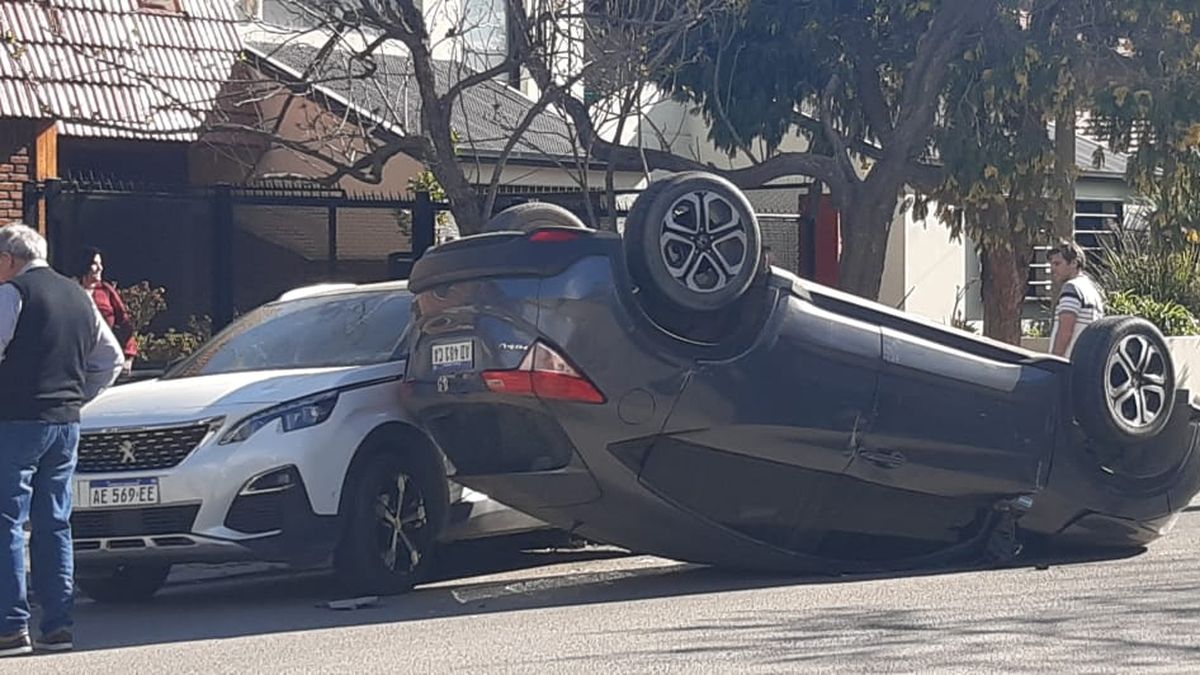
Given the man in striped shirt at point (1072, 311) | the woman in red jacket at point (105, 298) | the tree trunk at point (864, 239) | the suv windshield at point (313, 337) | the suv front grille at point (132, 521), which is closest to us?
the suv front grille at point (132, 521)

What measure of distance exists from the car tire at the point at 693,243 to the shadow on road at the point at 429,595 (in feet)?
5.12

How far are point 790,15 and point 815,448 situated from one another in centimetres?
733

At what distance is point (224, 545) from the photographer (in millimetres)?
9484

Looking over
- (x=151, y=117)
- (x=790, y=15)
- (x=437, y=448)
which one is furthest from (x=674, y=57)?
(x=437, y=448)

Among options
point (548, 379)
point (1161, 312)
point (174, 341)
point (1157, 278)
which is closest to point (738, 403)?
point (548, 379)

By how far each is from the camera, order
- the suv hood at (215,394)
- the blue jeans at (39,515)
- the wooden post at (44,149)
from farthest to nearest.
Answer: the wooden post at (44,149) < the suv hood at (215,394) < the blue jeans at (39,515)

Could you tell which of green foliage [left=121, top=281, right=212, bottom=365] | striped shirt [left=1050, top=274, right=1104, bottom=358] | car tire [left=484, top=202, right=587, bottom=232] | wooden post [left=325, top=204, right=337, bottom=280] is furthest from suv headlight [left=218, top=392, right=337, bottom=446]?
wooden post [left=325, top=204, right=337, bottom=280]

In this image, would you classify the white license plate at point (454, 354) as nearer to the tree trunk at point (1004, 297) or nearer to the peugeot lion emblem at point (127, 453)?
the peugeot lion emblem at point (127, 453)

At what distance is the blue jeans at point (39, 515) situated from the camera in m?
8.44

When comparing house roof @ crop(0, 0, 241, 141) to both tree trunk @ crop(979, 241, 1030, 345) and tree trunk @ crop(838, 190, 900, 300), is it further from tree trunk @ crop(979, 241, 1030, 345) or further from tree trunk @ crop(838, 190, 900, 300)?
tree trunk @ crop(979, 241, 1030, 345)

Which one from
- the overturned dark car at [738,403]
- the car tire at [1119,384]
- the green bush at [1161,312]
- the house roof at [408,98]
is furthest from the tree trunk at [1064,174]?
the overturned dark car at [738,403]

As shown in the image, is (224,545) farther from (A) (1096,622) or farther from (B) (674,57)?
(B) (674,57)

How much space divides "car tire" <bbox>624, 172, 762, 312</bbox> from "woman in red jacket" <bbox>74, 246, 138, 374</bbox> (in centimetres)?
556

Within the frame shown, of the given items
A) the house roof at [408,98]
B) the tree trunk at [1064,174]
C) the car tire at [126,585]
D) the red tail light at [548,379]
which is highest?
the house roof at [408,98]
